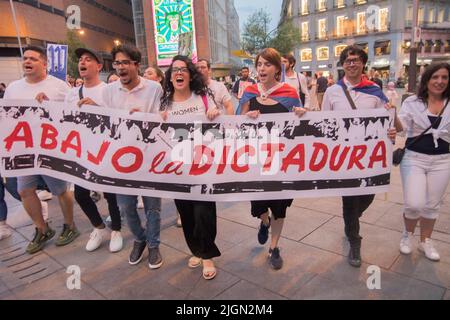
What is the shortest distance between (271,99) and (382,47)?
4467 cm

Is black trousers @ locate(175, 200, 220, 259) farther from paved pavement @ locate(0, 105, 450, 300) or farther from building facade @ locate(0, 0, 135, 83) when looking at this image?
building facade @ locate(0, 0, 135, 83)

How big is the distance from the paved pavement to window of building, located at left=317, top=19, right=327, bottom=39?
48.1 meters

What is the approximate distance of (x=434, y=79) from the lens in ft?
9.69

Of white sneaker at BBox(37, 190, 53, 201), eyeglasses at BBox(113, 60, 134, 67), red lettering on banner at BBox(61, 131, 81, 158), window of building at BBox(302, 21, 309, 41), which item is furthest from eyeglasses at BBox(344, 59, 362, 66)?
window of building at BBox(302, 21, 309, 41)

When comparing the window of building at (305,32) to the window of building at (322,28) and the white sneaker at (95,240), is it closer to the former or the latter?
the window of building at (322,28)

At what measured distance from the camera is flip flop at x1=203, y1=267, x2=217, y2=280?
2959mm

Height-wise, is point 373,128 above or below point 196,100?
below

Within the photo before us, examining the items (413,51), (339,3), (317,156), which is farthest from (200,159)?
(339,3)

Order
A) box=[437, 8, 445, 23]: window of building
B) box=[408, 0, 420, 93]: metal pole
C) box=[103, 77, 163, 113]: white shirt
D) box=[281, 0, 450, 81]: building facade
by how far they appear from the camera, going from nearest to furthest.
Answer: box=[103, 77, 163, 113]: white shirt
box=[408, 0, 420, 93]: metal pole
box=[281, 0, 450, 81]: building facade
box=[437, 8, 445, 23]: window of building

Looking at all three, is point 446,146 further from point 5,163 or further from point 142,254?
point 5,163

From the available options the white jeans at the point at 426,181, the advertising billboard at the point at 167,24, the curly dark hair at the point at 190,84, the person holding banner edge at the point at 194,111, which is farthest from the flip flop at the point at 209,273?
the advertising billboard at the point at 167,24

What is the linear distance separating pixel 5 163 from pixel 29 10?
3558 cm

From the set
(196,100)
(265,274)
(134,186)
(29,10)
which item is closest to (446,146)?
(265,274)

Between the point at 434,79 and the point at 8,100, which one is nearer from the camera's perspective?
the point at 434,79
